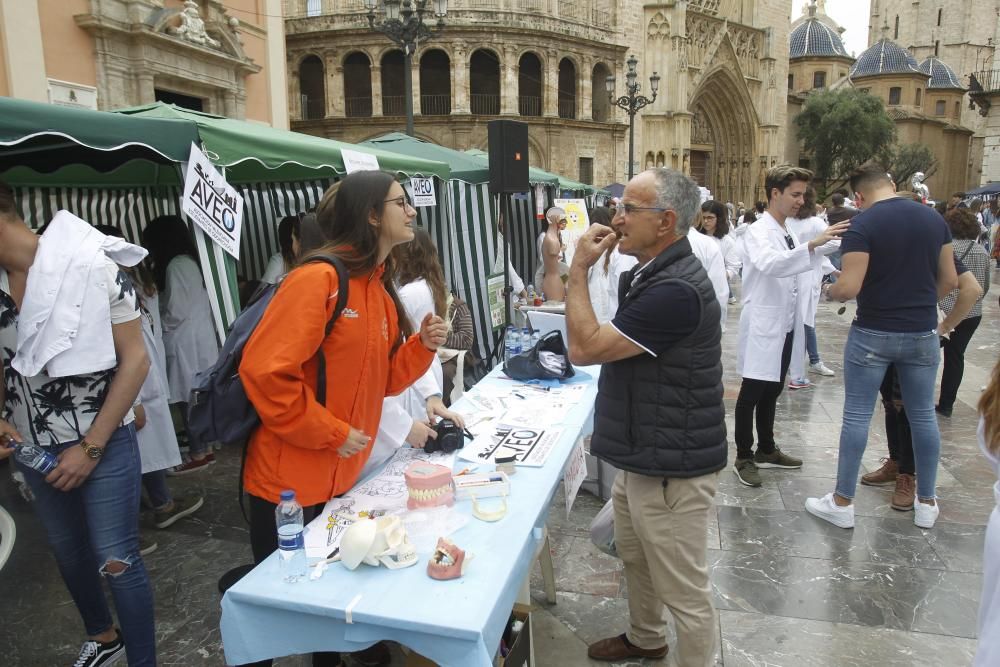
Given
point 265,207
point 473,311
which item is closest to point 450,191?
point 473,311

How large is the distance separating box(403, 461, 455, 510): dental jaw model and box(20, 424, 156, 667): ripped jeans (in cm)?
102

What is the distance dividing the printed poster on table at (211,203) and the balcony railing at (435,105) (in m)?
27.6

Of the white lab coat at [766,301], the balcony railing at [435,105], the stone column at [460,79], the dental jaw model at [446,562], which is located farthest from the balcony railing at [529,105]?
the dental jaw model at [446,562]

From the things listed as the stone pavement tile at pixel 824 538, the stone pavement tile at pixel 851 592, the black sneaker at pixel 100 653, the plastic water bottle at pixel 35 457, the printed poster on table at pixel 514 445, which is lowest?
the stone pavement tile at pixel 824 538

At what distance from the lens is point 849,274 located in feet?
11.7

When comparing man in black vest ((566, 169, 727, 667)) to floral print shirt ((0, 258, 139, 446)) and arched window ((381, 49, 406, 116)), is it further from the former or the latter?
arched window ((381, 49, 406, 116))

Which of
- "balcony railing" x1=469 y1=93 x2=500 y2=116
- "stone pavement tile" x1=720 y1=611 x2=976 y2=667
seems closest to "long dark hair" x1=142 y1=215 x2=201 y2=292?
"stone pavement tile" x1=720 y1=611 x2=976 y2=667

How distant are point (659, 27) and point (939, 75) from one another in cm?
3663

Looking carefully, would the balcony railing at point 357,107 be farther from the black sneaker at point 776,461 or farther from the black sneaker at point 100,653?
the black sneaker at point 100,653

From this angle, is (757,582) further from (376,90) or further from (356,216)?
(376,90)

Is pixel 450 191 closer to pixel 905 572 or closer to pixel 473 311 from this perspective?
pixel 473 311

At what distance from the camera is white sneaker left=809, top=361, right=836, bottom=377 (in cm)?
762

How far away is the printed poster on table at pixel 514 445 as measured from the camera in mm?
2680

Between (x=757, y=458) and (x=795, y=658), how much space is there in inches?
89.8
